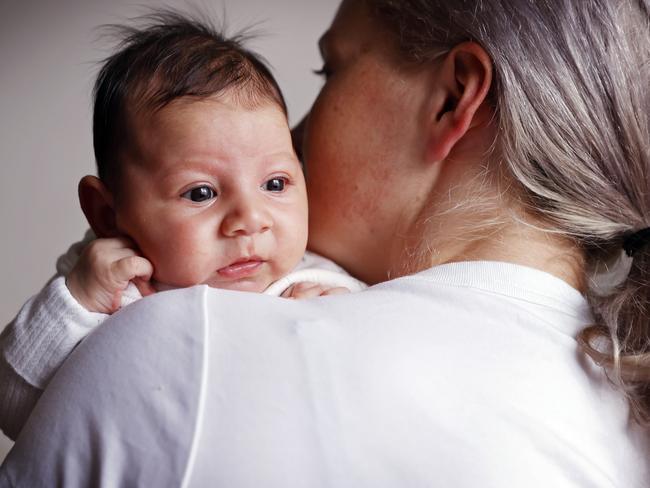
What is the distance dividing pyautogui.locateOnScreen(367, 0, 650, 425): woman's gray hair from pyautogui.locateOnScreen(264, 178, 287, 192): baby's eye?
33 cm

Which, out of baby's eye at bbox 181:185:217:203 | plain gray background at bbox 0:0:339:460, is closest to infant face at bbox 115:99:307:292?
baby's eye at bbox 181:185:217:203

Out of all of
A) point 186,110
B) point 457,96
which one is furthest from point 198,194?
point 457,96

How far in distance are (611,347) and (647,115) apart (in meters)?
0.34

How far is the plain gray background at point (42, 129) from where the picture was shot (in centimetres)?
259

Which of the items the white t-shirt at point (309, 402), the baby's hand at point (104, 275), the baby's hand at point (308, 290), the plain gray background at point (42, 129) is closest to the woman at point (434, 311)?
the white t-shirt at point (309, 402)

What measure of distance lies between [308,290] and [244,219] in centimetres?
16

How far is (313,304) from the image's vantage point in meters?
1.01

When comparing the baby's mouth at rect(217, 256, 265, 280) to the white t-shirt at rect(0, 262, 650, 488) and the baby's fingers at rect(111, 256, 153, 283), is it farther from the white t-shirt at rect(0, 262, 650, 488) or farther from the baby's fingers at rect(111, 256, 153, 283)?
the white t-shirt at rect(0, 262, 650, 488)

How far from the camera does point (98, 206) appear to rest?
4.43 ft

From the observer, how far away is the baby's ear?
4.33 ft

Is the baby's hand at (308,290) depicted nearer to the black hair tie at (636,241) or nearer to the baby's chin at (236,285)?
the baby's chin at (236,285)

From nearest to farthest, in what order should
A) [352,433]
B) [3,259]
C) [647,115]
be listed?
[352,433]
[647,115]
[3,259]

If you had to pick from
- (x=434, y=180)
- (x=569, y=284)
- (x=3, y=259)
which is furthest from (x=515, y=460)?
(x=3, y=259)

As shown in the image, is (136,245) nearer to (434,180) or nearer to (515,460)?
(434,180)
